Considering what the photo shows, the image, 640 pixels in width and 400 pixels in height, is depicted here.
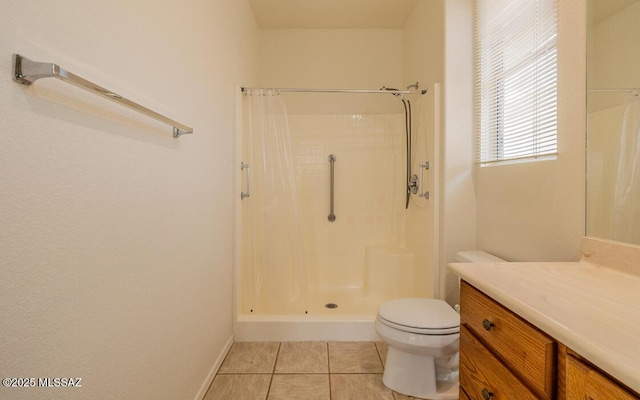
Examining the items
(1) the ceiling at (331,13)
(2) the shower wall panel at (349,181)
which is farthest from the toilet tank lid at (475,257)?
(1) the ceiling at (331,13)

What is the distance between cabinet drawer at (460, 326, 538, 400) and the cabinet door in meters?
0.12

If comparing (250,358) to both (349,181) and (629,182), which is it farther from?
(629,182)

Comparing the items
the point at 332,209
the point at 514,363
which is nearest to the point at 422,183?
the point at 332,209

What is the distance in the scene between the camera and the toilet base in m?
1.48

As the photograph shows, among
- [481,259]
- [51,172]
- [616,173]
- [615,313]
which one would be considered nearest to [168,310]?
[51,172]

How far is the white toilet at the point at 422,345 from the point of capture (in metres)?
1.38

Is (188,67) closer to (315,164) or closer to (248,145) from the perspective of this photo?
(248,145)

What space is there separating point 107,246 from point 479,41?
7.19ft

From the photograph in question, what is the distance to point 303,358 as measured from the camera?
181 centimetres

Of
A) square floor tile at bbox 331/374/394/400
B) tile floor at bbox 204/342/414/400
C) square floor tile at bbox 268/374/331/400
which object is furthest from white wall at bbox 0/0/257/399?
square floor tile at bbox 331/374/394/400

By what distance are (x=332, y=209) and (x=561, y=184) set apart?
189 centimetres

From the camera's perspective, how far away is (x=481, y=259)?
1.59 meters

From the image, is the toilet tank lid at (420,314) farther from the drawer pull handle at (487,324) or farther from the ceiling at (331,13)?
the ceiling at (331,13)

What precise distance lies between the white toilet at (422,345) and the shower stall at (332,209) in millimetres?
458
